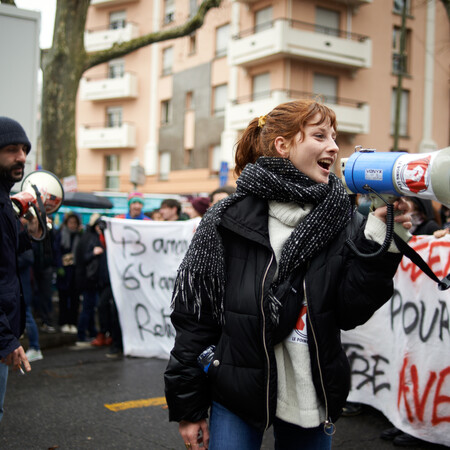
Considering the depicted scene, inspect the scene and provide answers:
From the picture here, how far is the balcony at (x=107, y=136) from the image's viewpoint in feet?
98.4

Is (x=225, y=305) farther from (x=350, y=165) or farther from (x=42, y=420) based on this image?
(x=42, y=420)

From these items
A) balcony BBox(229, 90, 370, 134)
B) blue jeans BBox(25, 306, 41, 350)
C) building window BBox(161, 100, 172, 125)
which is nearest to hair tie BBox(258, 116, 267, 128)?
blue jeans BBox(25, 306, 41, 350)

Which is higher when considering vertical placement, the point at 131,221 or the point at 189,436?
the point at 131,221

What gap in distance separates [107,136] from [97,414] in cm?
2726

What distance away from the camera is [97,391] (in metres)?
5.23

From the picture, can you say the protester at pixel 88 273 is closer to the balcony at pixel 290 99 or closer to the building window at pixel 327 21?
the balcony at pixel 290 99

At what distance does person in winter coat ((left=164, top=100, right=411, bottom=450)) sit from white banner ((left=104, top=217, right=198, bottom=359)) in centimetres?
438

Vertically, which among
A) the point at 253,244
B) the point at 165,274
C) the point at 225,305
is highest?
the point at 253,244

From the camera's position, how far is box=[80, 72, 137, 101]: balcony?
2981 cm

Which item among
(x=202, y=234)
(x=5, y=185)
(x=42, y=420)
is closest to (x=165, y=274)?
(x=42, y=420)

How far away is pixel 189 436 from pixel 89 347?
219 inches

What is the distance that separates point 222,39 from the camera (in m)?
26.1

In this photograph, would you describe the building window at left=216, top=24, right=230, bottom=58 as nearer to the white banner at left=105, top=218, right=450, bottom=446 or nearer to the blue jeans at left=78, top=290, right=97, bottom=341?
the blue jeans at left=78, top=290, right=97, bottom=341

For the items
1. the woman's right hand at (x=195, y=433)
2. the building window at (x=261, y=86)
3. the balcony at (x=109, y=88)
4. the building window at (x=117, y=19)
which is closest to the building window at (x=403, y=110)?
the building window at (x=261, y=86)
